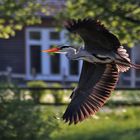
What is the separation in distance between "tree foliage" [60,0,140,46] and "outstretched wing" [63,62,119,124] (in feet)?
26.7

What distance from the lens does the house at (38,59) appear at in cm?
2673

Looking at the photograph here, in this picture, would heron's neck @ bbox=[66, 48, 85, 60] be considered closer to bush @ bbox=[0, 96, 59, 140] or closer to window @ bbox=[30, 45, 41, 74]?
bush @ bbox=[0, 96, 59, 140]

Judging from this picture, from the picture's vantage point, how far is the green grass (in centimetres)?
1169

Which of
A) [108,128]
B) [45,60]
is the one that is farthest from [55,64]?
[108,128]

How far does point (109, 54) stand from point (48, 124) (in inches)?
245

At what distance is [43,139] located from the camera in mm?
10086

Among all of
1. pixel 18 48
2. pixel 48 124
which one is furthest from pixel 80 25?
pixel 18 48

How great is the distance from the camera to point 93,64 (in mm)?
4133

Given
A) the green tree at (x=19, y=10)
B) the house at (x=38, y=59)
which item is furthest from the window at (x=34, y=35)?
the green tree at (x=19, y=10)

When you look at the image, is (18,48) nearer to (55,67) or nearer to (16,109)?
(55,67)

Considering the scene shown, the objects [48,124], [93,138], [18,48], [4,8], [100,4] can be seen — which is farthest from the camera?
[18,48]

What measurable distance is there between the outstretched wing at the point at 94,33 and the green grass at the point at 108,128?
21.2ft

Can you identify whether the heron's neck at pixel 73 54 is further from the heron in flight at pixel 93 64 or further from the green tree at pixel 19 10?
the green tree at pixel 19 10

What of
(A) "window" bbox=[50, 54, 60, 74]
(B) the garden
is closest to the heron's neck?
(B) the garden
